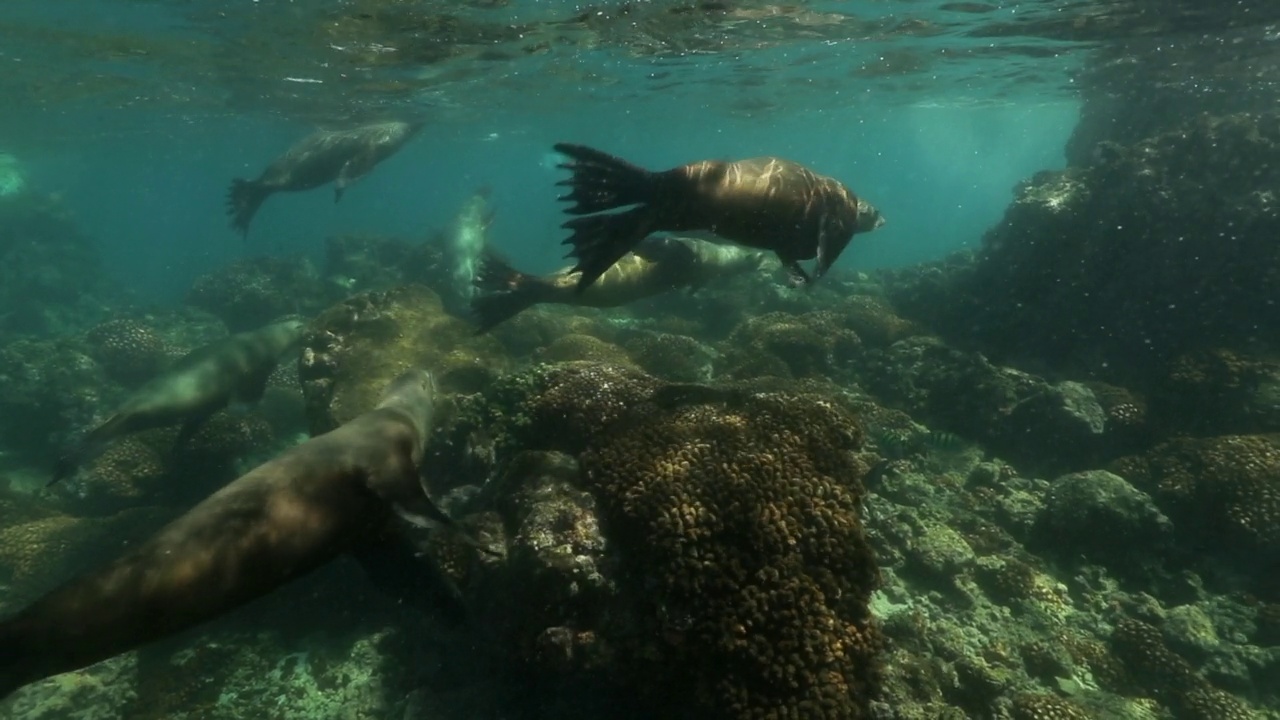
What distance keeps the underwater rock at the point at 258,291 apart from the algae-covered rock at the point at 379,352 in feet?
→ 39.8

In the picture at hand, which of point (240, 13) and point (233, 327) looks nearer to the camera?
point (240, 13)

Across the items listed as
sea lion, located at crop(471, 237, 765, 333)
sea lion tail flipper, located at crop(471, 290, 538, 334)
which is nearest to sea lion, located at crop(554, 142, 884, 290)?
sea lion, located at crop(471, 237, 765, 333)

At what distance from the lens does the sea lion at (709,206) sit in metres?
5.25

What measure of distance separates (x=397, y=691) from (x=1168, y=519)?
8881 mm

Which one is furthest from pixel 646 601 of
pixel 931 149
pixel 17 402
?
pixel 931 149

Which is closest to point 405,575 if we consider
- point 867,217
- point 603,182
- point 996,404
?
point 603,182

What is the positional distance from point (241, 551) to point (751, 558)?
10.5ft

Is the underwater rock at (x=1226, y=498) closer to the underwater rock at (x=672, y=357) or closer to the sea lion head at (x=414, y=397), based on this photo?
the underwater rock at (x=672, y=357)

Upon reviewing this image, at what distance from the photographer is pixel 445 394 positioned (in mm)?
8562

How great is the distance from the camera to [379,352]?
9.80 m

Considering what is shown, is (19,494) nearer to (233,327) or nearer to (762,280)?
(233,327)

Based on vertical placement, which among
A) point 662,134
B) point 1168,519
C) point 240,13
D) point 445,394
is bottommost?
point 662,134

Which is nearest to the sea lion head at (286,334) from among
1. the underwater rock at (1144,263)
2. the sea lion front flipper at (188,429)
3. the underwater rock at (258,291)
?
the sea lion front flipper at (188,429)

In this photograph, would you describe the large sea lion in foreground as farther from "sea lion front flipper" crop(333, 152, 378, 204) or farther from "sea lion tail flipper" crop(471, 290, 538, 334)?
"sea lion front flipper" crop(333, 152, 378, 204)
